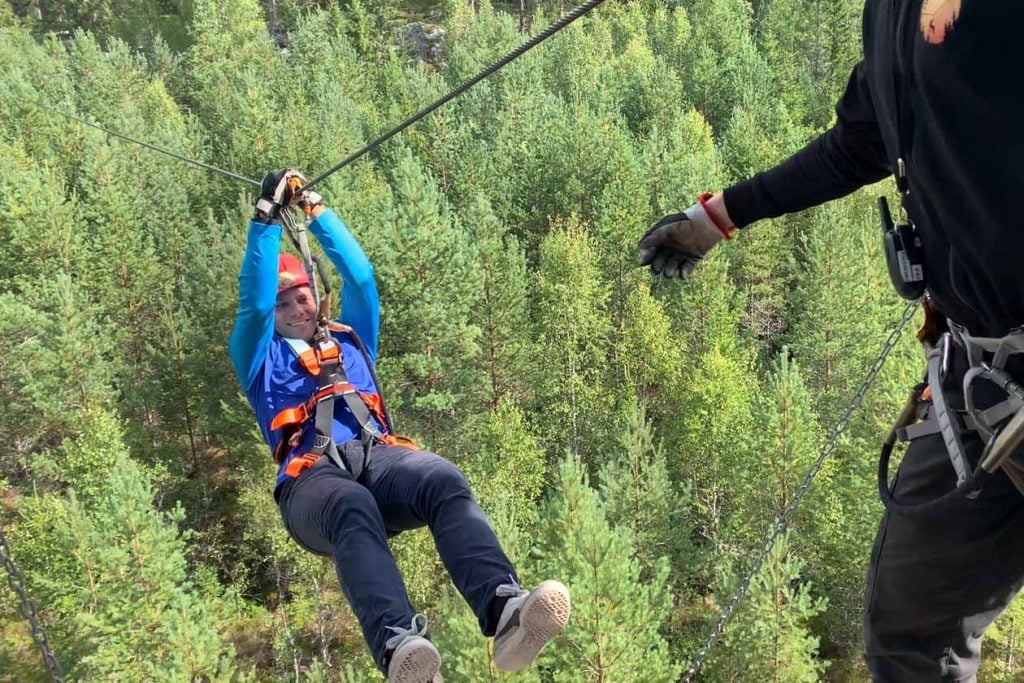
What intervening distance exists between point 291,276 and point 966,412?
144 inches

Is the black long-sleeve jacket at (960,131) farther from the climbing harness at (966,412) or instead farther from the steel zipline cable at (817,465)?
the steel zipline cable at (817,465)

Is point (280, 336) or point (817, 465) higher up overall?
point (280, 336)

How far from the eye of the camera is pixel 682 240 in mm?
2508

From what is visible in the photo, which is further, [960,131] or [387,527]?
[387,527]

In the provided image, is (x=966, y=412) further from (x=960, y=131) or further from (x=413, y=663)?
(x=413, y=663)

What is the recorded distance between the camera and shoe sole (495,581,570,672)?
2.84 meters

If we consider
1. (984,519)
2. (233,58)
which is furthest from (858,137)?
(233,58)

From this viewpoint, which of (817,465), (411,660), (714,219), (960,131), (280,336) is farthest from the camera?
(280,336)

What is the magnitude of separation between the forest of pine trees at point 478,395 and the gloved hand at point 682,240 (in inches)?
479

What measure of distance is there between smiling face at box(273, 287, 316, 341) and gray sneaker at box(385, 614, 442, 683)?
2066 millimetres

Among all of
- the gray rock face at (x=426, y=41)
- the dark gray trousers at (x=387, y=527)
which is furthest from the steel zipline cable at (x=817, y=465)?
the gray rock face at (x=426, y=41)

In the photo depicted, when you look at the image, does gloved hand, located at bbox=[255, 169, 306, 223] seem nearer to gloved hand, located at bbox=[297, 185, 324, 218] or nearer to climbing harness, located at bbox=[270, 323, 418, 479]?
gloved hand, located at bbox=[297, 185, 324, 218]

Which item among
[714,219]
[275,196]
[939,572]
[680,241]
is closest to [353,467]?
[275,196]

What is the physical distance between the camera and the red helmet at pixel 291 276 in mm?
4539
